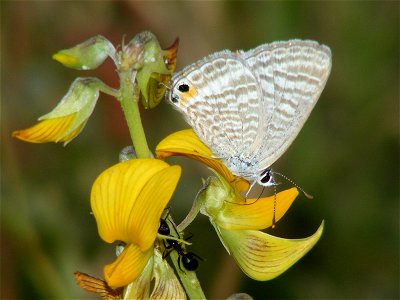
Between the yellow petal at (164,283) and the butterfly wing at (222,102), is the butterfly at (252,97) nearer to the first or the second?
the butterfly wing at (222,102)

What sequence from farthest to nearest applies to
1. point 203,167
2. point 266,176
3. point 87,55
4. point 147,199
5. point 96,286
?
point 203,167, point 266,176, point 96,286, point 87,55, point 147,199

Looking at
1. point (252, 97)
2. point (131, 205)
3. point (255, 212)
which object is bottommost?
point (255, 212)

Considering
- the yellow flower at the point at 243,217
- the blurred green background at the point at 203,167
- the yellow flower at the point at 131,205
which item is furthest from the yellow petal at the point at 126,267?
the blurred green background at the point at 203,167

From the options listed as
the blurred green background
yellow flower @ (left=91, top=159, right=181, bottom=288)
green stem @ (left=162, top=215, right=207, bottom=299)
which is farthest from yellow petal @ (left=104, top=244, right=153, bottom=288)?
the blurred green background

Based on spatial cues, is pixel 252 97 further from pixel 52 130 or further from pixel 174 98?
pixel 52 130

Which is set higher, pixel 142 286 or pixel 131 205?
pixel 131 205

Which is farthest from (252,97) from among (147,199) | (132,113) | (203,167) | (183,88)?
(203,167)

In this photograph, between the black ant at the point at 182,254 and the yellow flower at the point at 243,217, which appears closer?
the black ant at the point at 182,254

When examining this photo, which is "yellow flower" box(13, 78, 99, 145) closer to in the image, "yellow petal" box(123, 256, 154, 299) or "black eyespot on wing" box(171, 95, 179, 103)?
"black eyespot on wing" box(171, 95, 179, 103)
